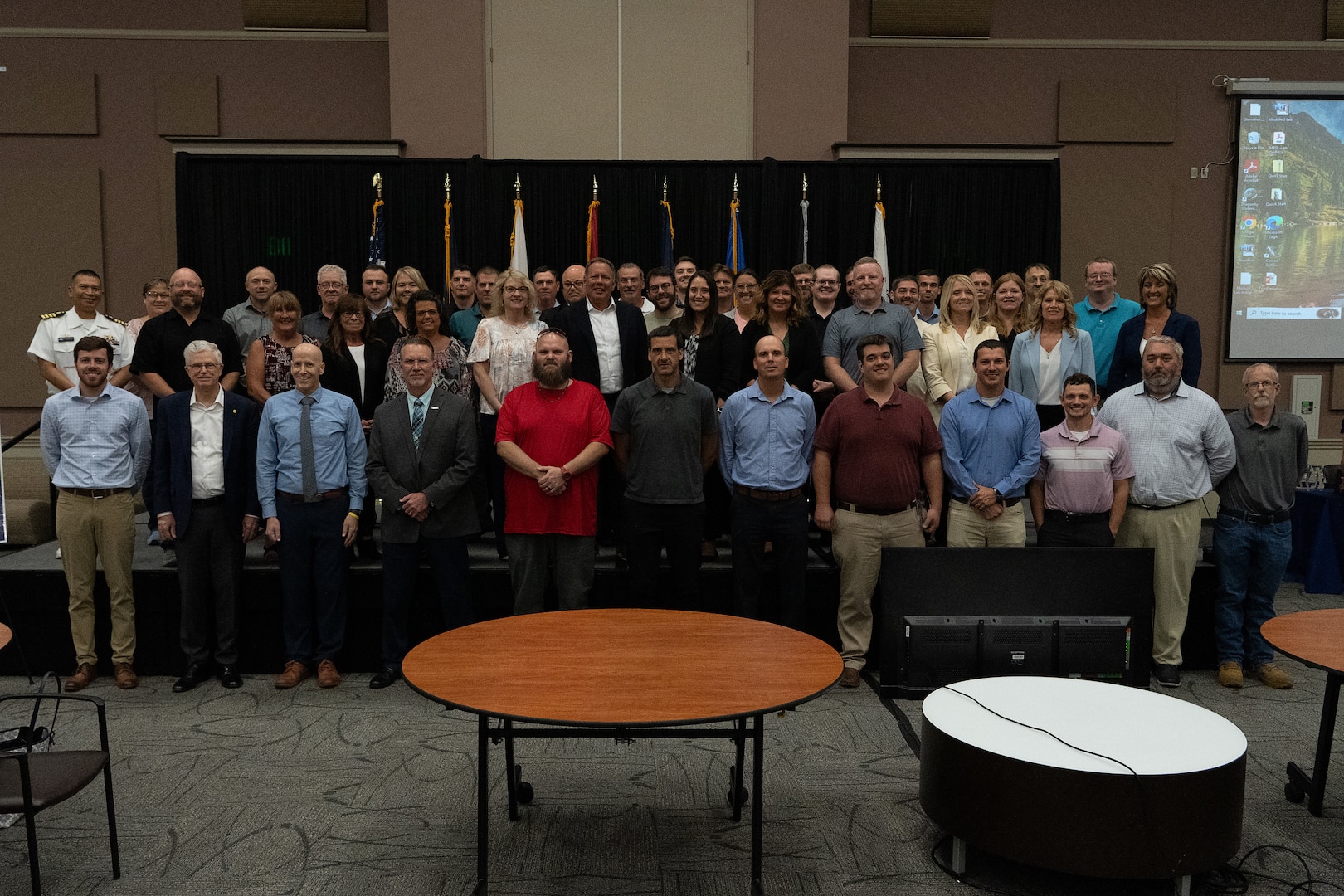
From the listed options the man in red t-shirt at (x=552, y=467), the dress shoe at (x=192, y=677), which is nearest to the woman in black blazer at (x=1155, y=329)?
the man in red t-shirt at (x=552, y=467)

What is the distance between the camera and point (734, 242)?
7.50 m

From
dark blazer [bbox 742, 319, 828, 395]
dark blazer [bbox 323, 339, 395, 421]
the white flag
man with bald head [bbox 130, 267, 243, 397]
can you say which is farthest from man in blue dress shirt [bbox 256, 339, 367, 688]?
the white flag

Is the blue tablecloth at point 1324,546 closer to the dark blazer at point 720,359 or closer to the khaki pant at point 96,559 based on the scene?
the dark blazer at point 720,359

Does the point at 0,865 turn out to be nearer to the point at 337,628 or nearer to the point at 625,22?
the point at 337,628

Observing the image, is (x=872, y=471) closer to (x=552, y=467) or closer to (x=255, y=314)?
(x=552, y=467)

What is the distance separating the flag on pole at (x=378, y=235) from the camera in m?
7.42

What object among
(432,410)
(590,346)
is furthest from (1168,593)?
(432,410)

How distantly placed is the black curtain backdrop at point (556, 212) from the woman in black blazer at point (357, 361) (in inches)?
106

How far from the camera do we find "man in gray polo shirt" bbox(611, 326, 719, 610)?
4.43m

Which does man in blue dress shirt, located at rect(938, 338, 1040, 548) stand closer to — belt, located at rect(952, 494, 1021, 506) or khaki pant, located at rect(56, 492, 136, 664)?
belt, located at rect(952, 494, 1021, 506)

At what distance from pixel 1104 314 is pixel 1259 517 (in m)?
1.32

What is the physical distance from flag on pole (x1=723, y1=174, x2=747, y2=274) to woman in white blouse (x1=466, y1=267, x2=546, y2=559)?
9.28 feet

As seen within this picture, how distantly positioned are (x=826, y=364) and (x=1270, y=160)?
19.5ft

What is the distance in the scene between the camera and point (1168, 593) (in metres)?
4.65
